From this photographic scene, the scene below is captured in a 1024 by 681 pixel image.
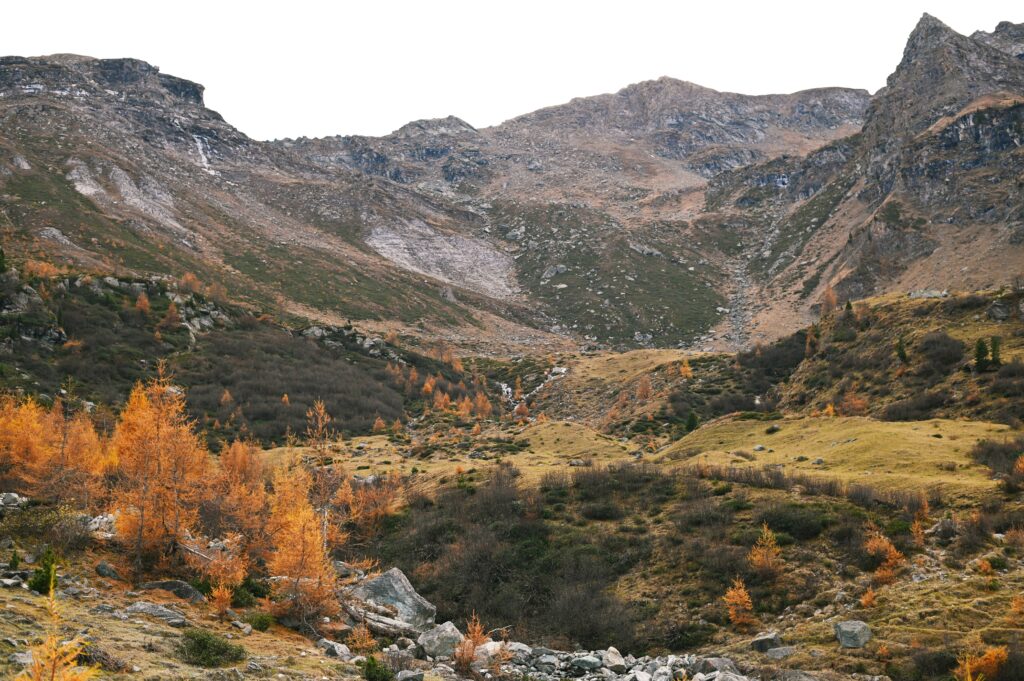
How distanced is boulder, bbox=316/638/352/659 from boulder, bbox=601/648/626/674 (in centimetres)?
945

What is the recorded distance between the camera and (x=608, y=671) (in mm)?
21297

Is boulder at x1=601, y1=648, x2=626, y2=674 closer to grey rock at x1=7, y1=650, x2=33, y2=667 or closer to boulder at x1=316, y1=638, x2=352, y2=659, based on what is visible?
boulder at x1=316, y1=638, x2=352, y2=659

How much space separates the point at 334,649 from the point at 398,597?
26.4 feet

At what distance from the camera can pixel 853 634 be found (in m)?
20.1

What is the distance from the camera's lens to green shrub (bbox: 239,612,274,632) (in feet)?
70.5

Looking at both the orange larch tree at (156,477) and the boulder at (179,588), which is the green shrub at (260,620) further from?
the orange larch tree at (156,477)

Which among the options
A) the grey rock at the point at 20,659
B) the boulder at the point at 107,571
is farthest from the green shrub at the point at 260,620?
the grey rock at the point at 20,659

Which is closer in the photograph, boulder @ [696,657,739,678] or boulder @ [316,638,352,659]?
boulder @ [696,657,739,678]

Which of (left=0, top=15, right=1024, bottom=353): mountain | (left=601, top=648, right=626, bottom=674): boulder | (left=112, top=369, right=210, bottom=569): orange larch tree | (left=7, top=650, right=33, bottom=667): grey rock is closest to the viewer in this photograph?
(left=7, top=650, right=33, bottom=667): grey rock

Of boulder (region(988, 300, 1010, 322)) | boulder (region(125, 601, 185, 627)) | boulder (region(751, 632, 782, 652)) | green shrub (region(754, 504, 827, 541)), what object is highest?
boulder (region(988, 300, 1010, 322))

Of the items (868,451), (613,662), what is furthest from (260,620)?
(868,451)

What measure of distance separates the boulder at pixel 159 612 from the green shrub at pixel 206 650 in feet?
6.38

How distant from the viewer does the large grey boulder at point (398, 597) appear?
89.7ft

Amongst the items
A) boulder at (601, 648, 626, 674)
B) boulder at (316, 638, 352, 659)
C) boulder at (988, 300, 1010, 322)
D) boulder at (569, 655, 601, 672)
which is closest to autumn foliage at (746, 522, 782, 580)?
boulder at (601, 648, 626, 674)
